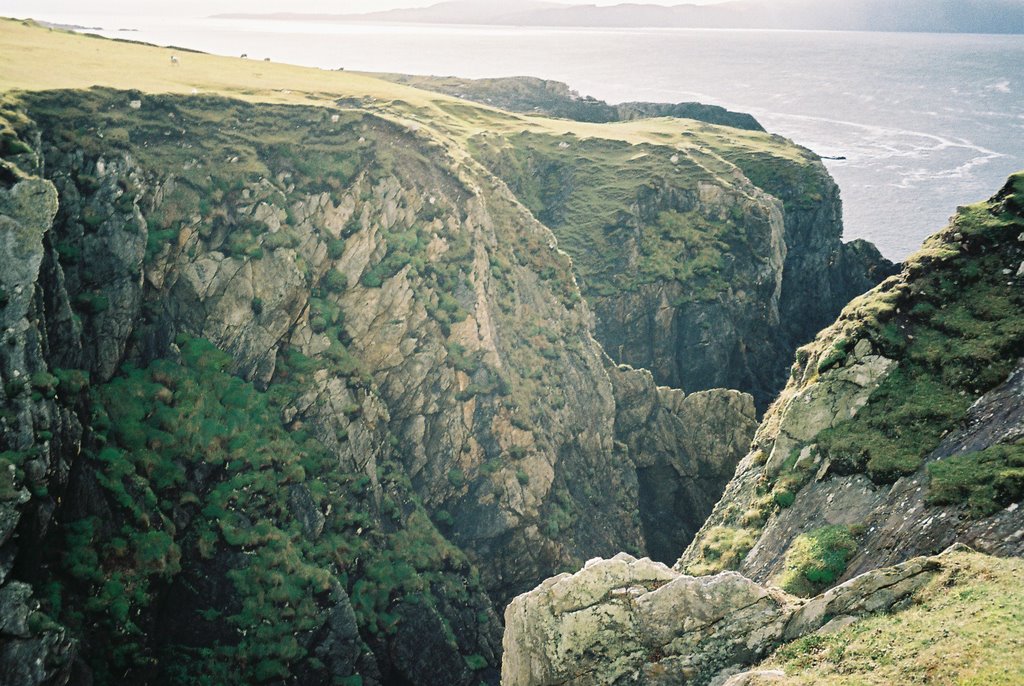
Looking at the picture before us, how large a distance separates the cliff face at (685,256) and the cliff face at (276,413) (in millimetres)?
17682

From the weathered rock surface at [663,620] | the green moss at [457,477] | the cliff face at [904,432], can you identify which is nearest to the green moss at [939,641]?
the weathered rock surface at [663,620]

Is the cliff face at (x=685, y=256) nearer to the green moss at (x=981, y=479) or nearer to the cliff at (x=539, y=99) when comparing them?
the cliff at (x=539, y=99)

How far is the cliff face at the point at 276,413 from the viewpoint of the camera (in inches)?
1049

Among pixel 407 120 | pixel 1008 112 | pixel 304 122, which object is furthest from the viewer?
pixel 1008 112

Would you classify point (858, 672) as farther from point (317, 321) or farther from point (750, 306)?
point (750, 306)

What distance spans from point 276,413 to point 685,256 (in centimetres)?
4849

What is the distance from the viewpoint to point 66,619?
2488 centimetres

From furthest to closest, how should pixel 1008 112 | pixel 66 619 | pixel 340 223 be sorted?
pixel 1008 112, pixel 340 223, pixel 66 619

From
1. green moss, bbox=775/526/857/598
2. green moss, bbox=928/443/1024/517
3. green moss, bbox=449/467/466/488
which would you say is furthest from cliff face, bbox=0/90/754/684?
green moss, bbox=928/443/1024/517

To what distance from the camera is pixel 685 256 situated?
238 ft

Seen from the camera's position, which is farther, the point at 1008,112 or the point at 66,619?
the point at 1008,112

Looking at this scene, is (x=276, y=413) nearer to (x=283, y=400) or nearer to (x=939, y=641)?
(x=283, y=400)

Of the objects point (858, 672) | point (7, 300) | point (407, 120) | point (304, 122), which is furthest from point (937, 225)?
point (7, 300)

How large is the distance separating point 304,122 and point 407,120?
8.51 meters
